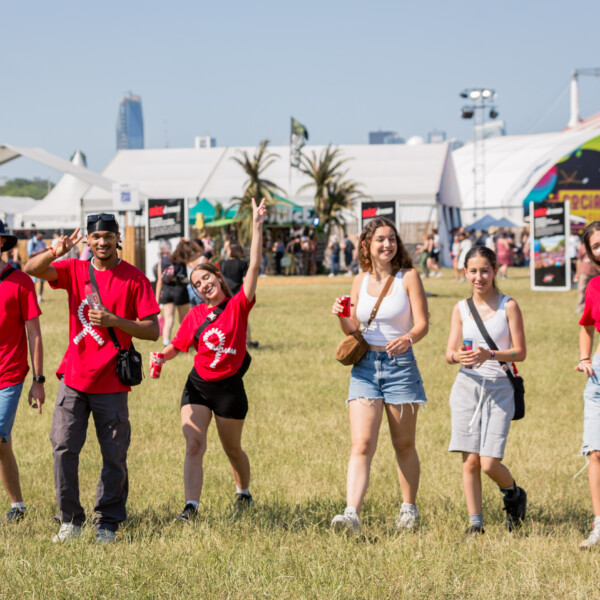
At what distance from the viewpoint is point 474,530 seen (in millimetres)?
5461

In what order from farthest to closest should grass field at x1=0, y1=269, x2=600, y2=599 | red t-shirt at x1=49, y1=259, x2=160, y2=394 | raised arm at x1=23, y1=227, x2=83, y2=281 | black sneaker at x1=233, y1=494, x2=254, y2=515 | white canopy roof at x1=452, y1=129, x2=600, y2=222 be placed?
white canopy roof at x1=452, y1=129, x2=600, y2=222 → black sneaker at x1=233, y1=494, x2=254, y2=515 → red t-shirt at x1=49, y1=259, x2=160, y2=394 → raised arm at x1=23, y1=227, x2=83, y2=281 → grass field at x1=0, y1=269, x2=600, y2=599

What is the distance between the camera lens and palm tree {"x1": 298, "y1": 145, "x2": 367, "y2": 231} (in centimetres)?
4472

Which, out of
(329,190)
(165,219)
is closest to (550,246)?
(165,219)

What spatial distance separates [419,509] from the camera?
6.20 meters

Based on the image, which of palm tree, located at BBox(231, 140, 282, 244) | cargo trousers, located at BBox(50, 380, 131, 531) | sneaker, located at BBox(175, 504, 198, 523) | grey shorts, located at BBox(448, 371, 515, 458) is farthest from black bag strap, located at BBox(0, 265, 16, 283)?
palm tree, located at BBox(231, 140, 282, 244)

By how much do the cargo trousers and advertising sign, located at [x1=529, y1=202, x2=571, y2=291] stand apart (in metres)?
24.0

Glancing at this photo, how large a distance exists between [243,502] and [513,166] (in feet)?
223

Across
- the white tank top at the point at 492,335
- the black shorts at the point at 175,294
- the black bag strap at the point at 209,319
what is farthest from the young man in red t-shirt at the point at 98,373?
the black shorts at the point at 175,294

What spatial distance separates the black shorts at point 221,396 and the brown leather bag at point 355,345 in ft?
2.41

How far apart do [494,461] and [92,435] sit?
15.3 feet

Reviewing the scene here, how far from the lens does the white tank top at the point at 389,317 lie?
555cm

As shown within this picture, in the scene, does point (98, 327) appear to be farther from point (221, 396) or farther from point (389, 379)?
point (389, 379)

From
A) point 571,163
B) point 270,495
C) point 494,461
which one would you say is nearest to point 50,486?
point 270,495

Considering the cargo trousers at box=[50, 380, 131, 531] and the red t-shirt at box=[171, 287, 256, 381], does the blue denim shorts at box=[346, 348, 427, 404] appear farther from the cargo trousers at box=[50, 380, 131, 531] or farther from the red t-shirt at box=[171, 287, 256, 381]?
the cargo trousers at box=[50, 380, 131, 531]
